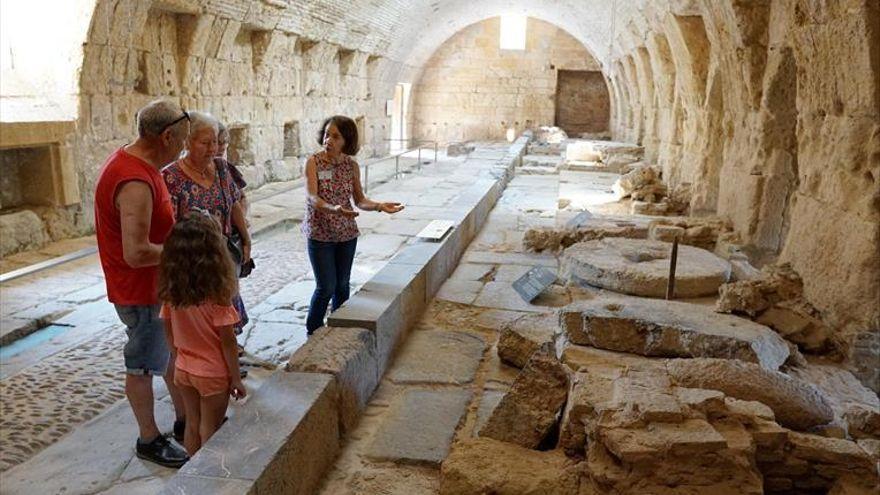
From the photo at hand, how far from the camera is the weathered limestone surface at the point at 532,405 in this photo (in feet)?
10.1

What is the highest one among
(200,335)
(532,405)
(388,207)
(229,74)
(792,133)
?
(229,74)

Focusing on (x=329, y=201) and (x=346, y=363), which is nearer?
(x=346, y=363)

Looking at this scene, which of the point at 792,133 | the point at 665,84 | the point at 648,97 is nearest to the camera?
the point at 792,133

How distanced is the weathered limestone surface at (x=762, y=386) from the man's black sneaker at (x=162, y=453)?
2.55 m

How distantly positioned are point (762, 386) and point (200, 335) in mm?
2662

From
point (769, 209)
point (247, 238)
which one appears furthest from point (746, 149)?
point (247, 238)

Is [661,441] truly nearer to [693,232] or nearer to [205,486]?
[205,486]

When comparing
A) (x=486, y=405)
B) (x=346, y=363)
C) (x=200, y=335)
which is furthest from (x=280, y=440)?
(x=486, y=405)

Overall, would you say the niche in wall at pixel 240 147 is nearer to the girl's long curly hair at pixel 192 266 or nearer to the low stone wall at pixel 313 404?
the low stone wall at pixel 313 404

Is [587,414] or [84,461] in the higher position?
[587,414]

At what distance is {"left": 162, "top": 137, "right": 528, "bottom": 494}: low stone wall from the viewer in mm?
2502

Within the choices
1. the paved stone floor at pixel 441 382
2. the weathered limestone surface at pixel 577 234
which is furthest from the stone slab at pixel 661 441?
the weathered limestone surface at pixel 577 234

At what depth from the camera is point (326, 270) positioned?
4648mm

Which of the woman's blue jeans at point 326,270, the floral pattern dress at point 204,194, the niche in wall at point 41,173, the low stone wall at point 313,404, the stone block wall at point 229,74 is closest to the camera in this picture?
the low stone wall at point 313,404
